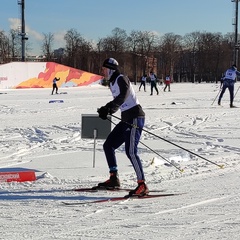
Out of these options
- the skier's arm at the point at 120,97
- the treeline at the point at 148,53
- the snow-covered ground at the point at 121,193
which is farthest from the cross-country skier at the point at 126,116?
the treeline at the point at 148,53

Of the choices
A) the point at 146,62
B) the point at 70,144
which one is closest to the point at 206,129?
the point at 70,144

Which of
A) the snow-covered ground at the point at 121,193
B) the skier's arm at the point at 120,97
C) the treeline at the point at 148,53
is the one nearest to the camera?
the snow-covered ground at the point at 121,193

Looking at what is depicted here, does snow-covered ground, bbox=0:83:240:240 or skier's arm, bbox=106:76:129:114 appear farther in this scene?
skier's arm, bbox=106:76:129:114

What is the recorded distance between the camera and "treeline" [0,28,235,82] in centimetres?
7700

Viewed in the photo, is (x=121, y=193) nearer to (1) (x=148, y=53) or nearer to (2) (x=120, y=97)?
(2) (x=120, y=97)

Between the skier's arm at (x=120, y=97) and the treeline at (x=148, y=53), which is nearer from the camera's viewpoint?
the skier's arm at (x=120, y=97)

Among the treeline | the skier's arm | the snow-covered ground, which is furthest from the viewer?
the treeline

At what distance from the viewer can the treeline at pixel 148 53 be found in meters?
77.0

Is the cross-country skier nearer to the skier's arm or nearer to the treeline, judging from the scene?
the skier's arm

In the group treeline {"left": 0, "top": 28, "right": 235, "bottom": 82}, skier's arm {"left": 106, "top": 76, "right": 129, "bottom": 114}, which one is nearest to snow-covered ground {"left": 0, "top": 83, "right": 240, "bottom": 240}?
skier's arm {"left": 106, "top": 76, "right": 129, "bottom": 114}

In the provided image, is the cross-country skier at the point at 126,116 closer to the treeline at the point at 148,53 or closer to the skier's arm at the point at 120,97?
the skier's arm at the point at 120,97

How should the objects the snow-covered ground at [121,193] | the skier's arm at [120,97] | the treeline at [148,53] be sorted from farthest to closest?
the treeline at [148,53] < the skier's arm at [120,97] < the snow-covered ground at [121,193]

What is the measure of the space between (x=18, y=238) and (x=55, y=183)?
234 cm

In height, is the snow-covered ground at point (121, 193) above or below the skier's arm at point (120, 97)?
below
